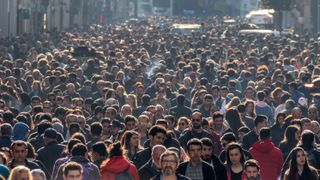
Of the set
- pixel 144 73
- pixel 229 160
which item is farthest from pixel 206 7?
pixel 229 160

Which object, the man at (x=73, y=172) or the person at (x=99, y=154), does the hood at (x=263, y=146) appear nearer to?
the person at (x=99, y=154)

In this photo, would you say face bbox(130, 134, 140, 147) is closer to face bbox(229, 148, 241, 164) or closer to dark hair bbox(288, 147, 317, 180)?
face bbox(229, 148, 241, 164)

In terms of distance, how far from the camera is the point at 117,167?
47.8ft

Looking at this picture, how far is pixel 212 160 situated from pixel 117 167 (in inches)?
Result: 43.2

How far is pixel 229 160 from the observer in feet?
49.3

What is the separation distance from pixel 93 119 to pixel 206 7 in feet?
332

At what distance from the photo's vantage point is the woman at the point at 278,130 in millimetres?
19328

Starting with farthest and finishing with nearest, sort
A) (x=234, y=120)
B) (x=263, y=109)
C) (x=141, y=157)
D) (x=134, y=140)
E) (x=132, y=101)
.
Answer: (x=132, y=101) < (x=263, y=109) < (x=234, y=120) < (x=134, y=140) < (x=141, y=157)

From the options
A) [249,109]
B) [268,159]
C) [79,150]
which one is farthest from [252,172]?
[249,109]

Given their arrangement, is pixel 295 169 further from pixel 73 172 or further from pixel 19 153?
pixel 19 153

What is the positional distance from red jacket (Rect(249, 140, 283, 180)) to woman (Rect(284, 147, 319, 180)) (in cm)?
177

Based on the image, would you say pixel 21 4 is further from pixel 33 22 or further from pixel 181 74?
pixel 181 74

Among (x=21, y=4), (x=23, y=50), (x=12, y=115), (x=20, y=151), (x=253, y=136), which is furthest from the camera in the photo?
(x=21, y=4)

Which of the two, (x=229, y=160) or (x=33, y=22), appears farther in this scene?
(x=33, y=22)
